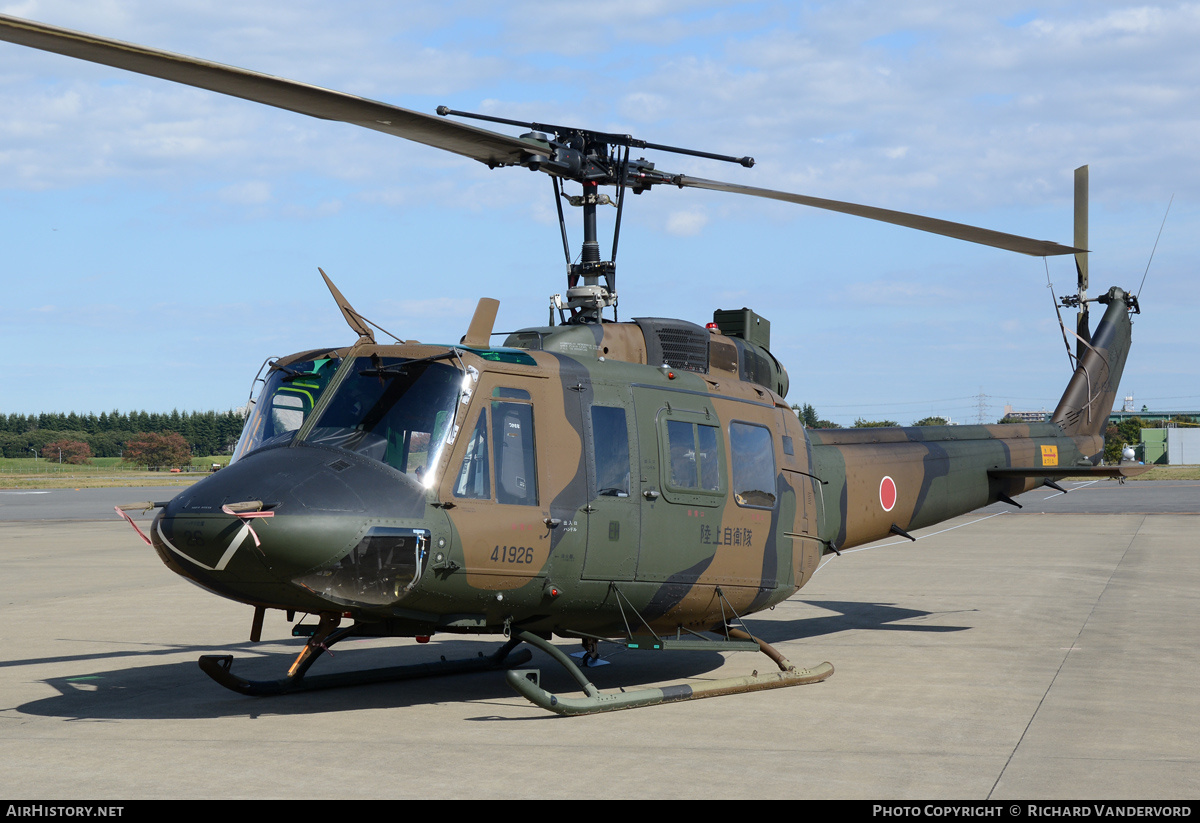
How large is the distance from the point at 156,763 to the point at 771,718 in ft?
13.5

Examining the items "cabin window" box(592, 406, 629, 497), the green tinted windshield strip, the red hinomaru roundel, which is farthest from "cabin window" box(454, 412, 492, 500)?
the red hinomaru roundel

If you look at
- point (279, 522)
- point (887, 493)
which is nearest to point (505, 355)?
point (279, 522)

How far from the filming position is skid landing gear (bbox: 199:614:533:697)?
842cm

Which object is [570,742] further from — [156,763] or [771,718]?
[156,763]

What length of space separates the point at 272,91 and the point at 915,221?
608cm

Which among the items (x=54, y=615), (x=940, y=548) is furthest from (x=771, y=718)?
(x=940, y=548)

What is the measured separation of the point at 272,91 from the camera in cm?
619

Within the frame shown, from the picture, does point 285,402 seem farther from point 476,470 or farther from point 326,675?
point 326,675

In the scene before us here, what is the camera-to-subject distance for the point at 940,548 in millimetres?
23812

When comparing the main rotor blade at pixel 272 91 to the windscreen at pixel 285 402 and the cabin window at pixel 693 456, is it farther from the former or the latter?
the cabin window at pixel 693 456

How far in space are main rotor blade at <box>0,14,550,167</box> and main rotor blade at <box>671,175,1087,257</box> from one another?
8.10ft

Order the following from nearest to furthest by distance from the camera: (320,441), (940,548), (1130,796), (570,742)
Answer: (1130,796)
(570,742)
(320,441)
(940,548)

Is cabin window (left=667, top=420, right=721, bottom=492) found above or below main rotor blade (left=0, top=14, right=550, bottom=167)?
below

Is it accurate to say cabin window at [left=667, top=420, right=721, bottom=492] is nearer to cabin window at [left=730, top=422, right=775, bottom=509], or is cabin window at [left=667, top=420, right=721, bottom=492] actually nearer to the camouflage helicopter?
the camouflage helicopter
